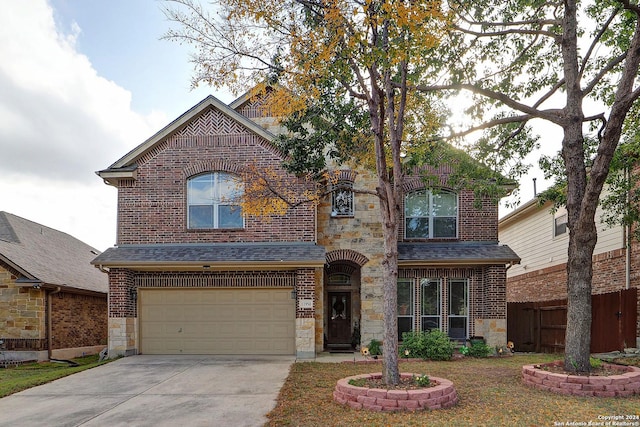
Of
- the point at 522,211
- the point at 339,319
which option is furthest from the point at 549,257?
the point at 339,319

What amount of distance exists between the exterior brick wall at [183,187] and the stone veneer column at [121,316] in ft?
3.78

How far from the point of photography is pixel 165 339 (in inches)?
583

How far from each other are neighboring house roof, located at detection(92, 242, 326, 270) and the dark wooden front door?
3234 mm

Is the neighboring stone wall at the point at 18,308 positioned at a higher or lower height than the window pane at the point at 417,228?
lower

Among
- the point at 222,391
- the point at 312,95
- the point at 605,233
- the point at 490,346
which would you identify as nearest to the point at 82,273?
the point at 222,391

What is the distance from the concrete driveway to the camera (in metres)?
7.72

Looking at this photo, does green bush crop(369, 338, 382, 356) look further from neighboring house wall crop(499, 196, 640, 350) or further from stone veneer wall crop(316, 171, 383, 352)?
neighboring house wall crop(499, 196, 640, 350)

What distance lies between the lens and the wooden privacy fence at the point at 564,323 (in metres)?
13.2

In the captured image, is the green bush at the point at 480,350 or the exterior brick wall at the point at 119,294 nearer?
the green bush at the point at 480,350

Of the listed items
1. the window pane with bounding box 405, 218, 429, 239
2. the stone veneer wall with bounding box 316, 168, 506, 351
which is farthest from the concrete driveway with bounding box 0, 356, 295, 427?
the window pane with bounding box 405, 218, 429, 239

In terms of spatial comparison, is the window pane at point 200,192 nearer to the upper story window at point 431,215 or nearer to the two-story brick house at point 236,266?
the two-story brick house at point 236,266

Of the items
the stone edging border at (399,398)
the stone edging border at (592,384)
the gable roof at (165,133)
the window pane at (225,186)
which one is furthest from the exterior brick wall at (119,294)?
the stone edging border at (592,384)

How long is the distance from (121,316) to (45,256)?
19.4 feet

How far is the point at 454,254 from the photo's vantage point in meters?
14.9
